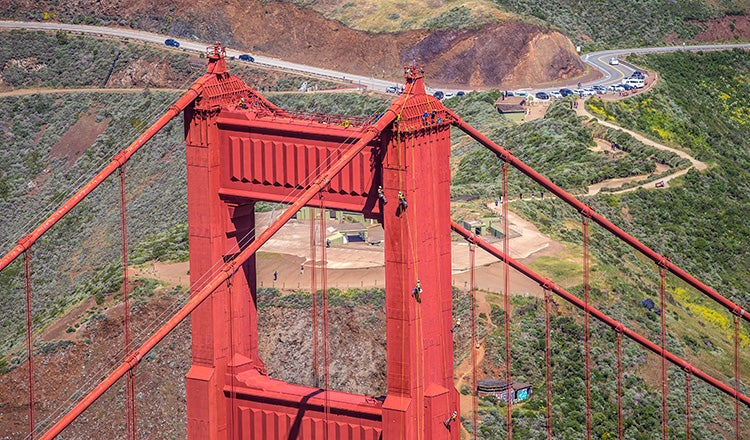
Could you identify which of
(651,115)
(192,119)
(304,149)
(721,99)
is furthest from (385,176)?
(721,99)

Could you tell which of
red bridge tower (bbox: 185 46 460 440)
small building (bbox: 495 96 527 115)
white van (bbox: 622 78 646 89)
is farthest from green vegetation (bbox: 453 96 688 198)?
red bridge tower (bbox: 185 46 460 440)

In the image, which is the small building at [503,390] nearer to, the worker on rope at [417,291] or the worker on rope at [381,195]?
the worker on rope at [417,291]

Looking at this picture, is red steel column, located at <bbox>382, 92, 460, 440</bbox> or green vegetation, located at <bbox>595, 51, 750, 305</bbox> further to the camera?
green vegetation, located at <bbox>595, 51, 750, 305</bbox>

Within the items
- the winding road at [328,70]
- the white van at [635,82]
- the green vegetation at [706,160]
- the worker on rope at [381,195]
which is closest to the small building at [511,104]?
the green vegetation at [706,160]

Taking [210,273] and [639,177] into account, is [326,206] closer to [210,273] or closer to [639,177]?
[210,273]

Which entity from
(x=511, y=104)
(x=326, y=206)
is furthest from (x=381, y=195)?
(x=511, y=104)

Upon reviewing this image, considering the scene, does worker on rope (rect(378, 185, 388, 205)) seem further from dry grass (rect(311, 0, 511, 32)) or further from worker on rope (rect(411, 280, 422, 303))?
dry grass (rect(311, 0, 511, 32))
